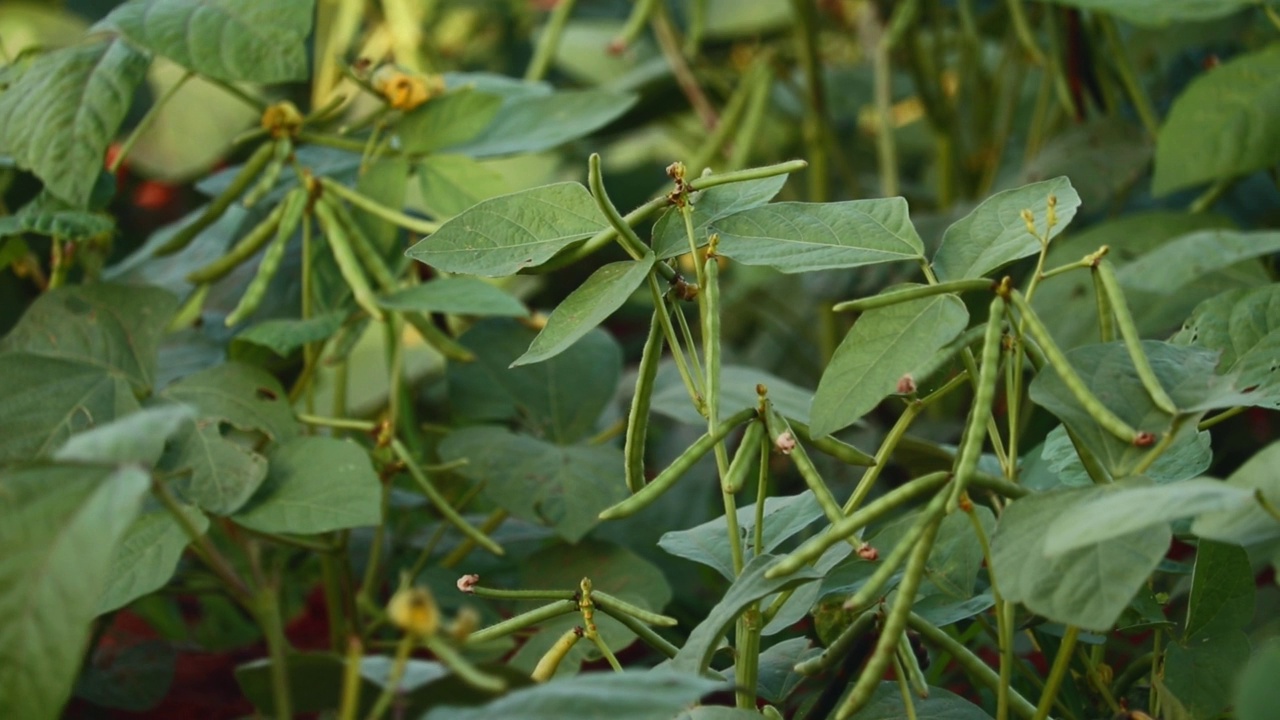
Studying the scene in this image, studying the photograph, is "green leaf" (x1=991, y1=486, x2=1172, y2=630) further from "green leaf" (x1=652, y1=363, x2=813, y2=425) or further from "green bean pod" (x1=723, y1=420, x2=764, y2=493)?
"green leaf" (x1=652, y1=363, x2=813, y2=425)

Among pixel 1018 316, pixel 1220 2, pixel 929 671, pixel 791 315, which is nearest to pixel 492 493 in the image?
pixel 929 671

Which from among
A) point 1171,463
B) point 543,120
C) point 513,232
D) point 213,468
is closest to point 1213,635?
point 1171,463

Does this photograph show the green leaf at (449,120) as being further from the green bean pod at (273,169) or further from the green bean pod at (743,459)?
the green bean pod at (743,459)

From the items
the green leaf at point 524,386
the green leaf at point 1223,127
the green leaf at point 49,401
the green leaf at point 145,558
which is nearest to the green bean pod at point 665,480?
the green leaf at point 145,558

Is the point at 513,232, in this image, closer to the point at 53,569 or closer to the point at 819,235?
the point at 819,235

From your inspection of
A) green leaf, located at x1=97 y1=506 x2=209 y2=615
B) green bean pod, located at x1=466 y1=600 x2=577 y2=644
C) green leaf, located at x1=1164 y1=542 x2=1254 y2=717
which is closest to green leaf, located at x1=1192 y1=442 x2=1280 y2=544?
green leaf, located at x1=1164 y1=542 x2=1254 y2=717
